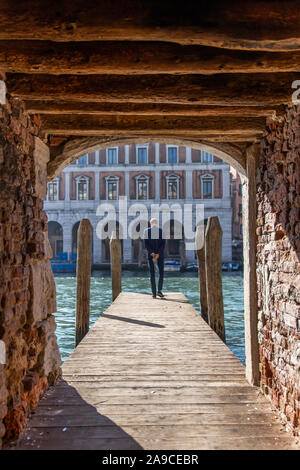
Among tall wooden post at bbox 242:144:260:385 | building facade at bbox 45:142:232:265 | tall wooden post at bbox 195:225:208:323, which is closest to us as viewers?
tall wooden post at bbox 242:144:260:385

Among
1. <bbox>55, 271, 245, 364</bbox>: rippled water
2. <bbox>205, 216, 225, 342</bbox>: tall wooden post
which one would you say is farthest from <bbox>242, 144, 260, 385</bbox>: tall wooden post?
<bbox>55, 271, 245, 364</bbox>: rippled water

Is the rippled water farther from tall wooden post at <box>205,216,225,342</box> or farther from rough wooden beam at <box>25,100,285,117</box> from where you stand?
rough wooden beam at <box>25,100,285,117</box>

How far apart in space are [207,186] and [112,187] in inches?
251

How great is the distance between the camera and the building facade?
27.9 metres

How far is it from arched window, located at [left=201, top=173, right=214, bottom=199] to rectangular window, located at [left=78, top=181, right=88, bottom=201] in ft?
25.6

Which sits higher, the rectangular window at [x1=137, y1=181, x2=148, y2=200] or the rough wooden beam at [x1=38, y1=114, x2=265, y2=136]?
the rectangular window at [x1=137, y1=181, x2=148, y2=200]

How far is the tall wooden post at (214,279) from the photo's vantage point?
22.3 ft

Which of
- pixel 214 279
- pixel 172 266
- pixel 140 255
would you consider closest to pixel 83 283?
pixel 214 279

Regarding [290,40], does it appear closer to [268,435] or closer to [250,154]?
[250,154]

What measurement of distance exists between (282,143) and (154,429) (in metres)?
2.24

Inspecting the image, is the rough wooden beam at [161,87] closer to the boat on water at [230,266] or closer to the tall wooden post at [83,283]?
the tall wooden post at [83,283]

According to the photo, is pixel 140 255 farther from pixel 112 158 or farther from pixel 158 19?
pixel 158 19

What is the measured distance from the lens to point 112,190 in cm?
2870

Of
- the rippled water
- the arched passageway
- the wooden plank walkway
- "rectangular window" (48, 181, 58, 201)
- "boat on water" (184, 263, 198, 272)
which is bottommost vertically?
the rippled water
